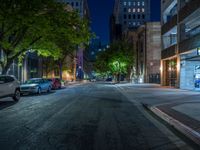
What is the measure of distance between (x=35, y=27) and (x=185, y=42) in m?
15.7

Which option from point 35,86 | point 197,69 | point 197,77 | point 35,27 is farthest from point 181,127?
point 197,69

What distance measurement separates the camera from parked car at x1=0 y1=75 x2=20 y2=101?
21.5 meters

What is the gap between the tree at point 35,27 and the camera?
2800 cm

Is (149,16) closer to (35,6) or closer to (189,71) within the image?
(189,71)

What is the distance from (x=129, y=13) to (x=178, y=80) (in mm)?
143554

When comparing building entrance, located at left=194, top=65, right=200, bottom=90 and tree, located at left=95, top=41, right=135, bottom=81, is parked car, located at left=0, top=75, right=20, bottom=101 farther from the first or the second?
tree, located at left=95, top=41, right=135, bottom=81

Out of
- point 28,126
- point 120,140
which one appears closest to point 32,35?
point 28,126

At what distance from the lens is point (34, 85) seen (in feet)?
105

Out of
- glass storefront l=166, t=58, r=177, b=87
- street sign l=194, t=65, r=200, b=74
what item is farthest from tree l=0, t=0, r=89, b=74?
glass storefront l=166, t=58, r=177, b=87

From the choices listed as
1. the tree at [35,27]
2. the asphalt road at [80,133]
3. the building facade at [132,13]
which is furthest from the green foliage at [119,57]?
the building facade at [132,13]

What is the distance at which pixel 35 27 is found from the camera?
29.7m

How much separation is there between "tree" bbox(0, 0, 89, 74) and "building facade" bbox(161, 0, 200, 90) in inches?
396

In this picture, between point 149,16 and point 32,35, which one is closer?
point 32,35

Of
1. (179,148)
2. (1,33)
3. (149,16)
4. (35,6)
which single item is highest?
(149,16)
